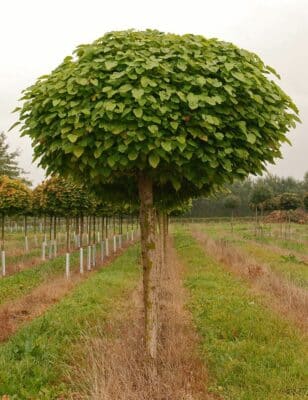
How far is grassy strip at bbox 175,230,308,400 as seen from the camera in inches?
205

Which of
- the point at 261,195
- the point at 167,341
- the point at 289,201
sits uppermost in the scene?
the point at 261,195

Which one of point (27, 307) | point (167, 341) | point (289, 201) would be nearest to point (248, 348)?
point (167, 341)

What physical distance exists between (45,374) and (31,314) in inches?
171

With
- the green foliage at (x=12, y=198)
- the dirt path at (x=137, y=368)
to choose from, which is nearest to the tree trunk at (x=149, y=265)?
the dirt path at (x=137, y=368)

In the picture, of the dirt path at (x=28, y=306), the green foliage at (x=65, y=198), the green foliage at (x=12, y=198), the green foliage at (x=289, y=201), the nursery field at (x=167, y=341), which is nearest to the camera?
the nursery field at (x=167, y=341)

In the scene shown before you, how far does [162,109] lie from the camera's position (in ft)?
14.0

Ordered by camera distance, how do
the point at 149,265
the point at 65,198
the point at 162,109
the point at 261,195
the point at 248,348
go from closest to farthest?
the point at 162,109 → the point at 149,265 → the point at 248,348 → the point at 65,198 → the point at 261,195

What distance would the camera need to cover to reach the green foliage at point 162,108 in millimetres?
4344

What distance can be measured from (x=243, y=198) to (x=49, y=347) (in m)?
90.1

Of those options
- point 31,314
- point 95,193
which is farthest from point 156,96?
point 31,314

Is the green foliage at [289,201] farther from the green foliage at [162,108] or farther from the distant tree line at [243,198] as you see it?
the green foliage at [162,108]

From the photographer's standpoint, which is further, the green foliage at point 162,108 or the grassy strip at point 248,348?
the grassy strip at point 248,348

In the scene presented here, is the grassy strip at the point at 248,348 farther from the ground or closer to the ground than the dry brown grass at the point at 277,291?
closer to the ground

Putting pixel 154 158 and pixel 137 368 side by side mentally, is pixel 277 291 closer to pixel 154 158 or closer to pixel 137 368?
pixel 137 368
